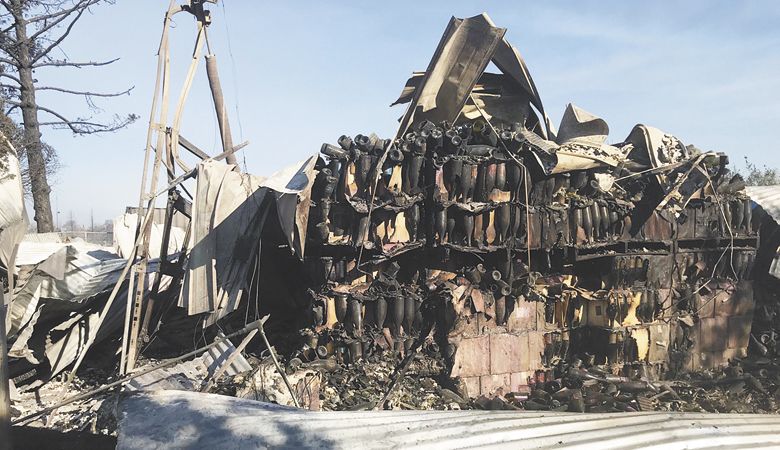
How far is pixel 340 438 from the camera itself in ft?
10.6

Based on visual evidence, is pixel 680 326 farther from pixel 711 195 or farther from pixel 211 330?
pixel 211 330

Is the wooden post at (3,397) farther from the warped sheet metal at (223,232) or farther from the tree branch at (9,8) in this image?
the tree branch at (9,8)

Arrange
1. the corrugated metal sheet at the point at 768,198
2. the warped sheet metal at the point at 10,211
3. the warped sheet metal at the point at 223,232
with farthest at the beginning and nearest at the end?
the corrugated metal sheet at the point at 768,198
the warped sheet metal at the point at 223,232
the warped sheet metal at the point at 10,211

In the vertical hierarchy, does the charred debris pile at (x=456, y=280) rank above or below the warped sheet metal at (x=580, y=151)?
below

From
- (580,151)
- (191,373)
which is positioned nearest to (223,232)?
(191,373)

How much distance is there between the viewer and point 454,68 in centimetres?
852

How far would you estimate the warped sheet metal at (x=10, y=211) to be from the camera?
5816mm

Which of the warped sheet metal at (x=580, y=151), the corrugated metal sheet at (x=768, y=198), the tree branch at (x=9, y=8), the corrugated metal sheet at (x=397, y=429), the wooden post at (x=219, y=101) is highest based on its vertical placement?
the tree branch at (x=9, y=8)

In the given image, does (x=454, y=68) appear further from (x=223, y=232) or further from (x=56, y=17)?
(x=56, y=17)

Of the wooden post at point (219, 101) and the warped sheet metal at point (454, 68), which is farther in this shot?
the wooden post at point (219, 101)

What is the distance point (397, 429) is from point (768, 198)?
843 cm

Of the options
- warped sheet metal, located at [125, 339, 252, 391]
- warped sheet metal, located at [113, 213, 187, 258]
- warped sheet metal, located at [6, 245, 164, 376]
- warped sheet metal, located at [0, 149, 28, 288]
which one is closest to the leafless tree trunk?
warped sheet metal, located at [113, 213, 187, 258]

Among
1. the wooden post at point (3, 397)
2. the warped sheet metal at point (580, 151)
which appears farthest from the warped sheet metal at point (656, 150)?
the wooden post at point (3, 397)

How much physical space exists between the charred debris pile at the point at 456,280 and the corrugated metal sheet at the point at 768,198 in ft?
2.87
